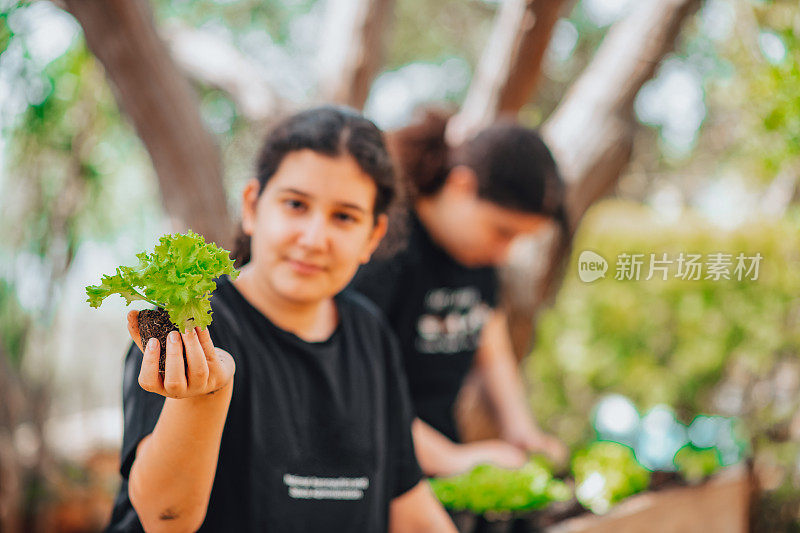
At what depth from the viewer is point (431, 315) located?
2.13 m

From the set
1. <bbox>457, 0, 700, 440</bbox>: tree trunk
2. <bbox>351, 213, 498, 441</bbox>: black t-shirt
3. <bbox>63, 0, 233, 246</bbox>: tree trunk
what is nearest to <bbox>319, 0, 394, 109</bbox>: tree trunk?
<bbox>63, 0, 233, 246</bbox>: tree trunk

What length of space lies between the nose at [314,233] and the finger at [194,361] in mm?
342

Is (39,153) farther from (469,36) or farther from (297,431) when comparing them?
(469,36)

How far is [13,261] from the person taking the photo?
2.84 meters

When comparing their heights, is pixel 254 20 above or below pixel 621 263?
above

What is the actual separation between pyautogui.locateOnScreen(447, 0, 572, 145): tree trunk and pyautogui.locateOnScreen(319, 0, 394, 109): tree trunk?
1.48 feet

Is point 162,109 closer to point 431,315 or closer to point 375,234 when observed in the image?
point 431,315

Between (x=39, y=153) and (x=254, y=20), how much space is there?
276 centimetres

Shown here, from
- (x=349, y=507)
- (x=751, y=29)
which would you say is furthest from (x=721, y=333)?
(x=349, y=507)

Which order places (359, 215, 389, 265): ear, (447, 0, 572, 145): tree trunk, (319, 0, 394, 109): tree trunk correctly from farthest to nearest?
(319, 0, 394, 109): tree trunk, (447, 0, 572, 145): tree trunk, (359, 215, 389, 265): ear

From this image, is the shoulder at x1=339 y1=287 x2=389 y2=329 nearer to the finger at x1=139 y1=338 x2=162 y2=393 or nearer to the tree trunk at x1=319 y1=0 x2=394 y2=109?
the finger at x1=139 y1=338 x2=162 y2=393

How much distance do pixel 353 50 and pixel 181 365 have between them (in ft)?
7.59

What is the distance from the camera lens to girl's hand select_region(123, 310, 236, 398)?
819 millimetres

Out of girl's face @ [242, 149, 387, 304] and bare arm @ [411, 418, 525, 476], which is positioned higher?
girl's face @ [242, 149, 387, 304]
